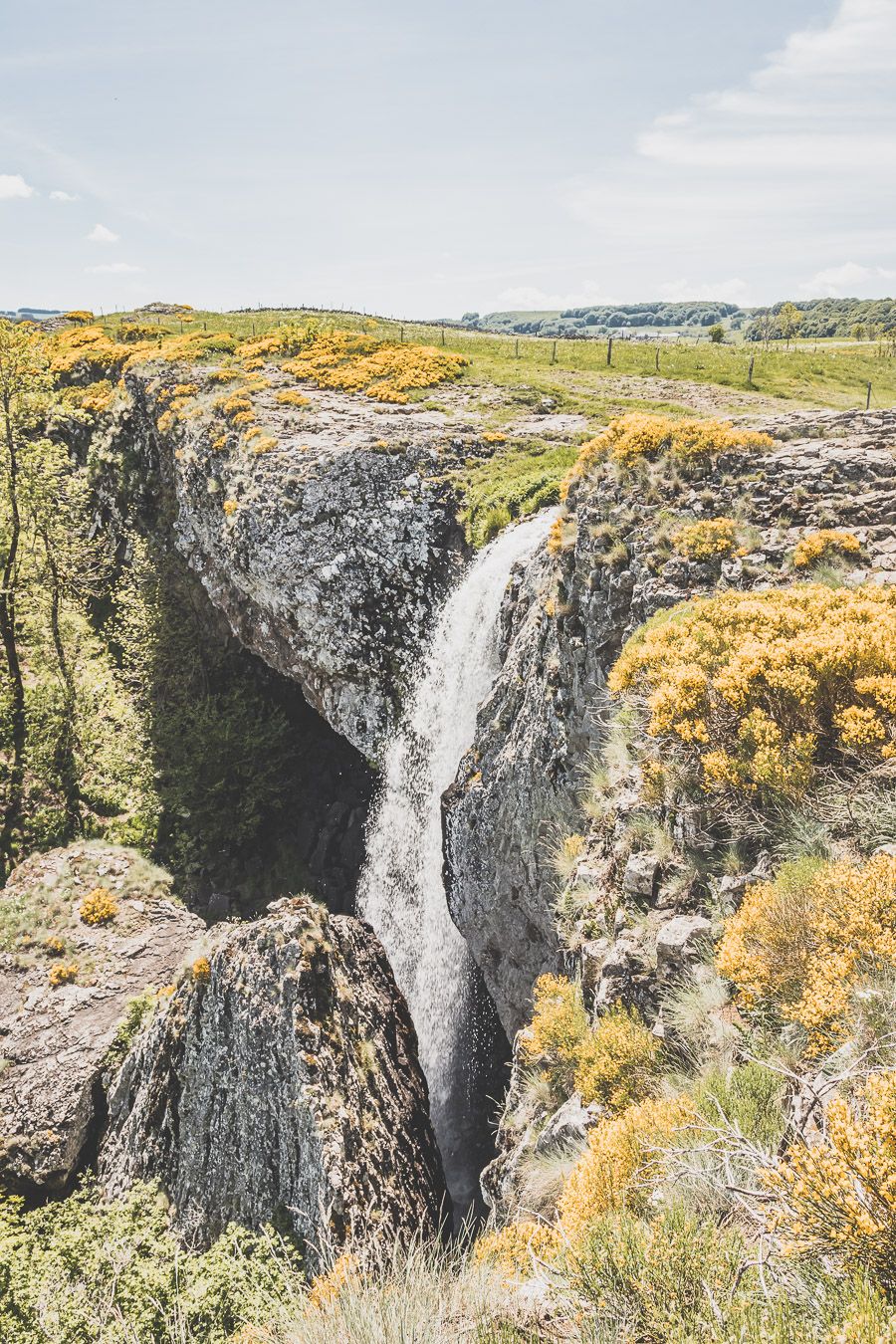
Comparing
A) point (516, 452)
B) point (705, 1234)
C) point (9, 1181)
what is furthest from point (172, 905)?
point (705, 1234)

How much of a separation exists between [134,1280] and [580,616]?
11732 millimetres

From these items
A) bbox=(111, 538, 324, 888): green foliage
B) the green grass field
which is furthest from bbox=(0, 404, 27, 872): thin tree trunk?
the green grass field

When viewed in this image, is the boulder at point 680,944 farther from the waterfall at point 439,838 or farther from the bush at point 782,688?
the waterfall at point 439,838

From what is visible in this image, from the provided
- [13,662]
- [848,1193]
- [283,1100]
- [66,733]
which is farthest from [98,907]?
[848,1193]

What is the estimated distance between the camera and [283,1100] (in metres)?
10.9

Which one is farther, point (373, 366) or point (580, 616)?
point (373, 366)

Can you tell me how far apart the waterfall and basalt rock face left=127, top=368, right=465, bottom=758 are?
1332mm

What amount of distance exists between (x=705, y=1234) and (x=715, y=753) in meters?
4.26

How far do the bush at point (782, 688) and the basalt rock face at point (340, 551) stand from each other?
450 inches

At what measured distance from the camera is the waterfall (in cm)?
1560

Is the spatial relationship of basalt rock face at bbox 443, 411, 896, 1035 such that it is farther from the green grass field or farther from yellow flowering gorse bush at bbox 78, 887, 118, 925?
the green grass field

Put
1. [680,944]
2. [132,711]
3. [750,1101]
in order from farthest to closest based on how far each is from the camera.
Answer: [132,711], [680,944], [750,1101]

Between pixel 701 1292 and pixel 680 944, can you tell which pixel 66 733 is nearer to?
pixel 680 944

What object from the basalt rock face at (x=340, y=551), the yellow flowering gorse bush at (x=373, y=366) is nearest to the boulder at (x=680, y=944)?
the basalt rock face at (x=340, y=551)
